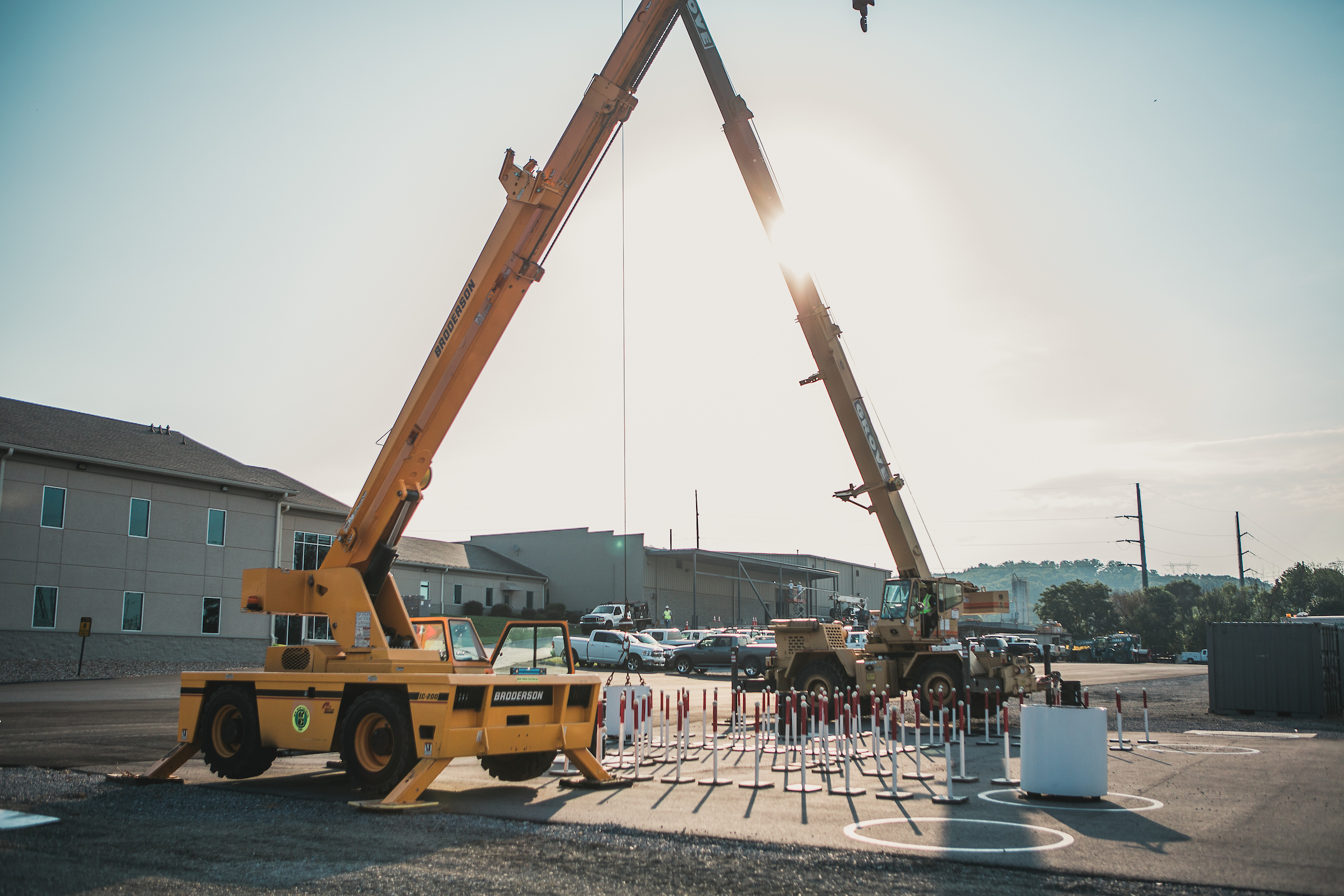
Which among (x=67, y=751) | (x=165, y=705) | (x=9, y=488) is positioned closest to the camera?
(x=67, y=751)

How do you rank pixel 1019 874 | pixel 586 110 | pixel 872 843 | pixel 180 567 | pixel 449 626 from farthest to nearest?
1. pixel 180 567
2. pixel 586 110
3. pixel 449 626
4. pixel 872 843
5. pixel 1019 874

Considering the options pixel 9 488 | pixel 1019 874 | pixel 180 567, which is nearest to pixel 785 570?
pixel 180 567

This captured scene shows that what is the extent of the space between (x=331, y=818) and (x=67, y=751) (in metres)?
7.00

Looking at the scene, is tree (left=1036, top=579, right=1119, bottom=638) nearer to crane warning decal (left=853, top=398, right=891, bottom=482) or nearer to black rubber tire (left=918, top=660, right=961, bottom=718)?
black rubber tire (left=918, top=660, right=961, bottom=718)

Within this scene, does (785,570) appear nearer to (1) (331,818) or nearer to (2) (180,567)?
(2) (180,567)

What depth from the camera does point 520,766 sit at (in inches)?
435

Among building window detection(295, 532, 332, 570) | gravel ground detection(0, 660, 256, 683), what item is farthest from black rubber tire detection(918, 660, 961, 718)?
building window detection(295, 532, 332, 570)

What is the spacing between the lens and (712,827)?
8.15m

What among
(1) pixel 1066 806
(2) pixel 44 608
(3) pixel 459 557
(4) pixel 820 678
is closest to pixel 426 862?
(1) pixel 1066 806

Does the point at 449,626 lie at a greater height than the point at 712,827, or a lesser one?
greater

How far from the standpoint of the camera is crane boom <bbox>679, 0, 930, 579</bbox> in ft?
59.8

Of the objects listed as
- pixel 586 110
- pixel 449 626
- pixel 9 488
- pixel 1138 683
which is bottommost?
pixel 1138 683

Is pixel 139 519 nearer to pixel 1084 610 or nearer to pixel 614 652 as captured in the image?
pixel 614 652

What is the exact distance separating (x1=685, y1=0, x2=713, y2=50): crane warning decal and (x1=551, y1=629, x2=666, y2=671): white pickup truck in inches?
962
